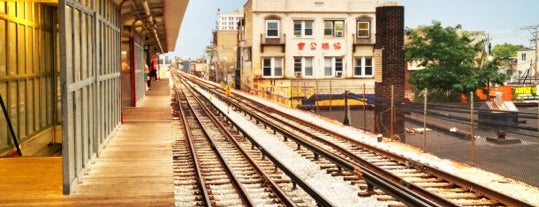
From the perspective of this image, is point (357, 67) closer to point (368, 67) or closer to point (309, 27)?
point (368, 67)

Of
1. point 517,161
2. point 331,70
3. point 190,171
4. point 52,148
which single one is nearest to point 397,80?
point 517,161

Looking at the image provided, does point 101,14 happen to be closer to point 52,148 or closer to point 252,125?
point 52,148

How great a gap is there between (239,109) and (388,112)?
1363 centimetres

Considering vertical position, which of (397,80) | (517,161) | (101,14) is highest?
(101,14)

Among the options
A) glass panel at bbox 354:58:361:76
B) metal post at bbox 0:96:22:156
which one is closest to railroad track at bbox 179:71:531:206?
metal post at bbox 0:96:22:156

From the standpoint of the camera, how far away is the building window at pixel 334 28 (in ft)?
161

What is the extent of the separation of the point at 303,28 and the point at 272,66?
392 cm

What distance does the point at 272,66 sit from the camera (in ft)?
160

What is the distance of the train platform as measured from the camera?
816cm

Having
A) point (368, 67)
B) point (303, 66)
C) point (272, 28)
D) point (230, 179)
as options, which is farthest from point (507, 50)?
point (230, 179)

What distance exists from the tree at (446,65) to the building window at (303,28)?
991 centimetres

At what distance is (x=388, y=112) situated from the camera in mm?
21438

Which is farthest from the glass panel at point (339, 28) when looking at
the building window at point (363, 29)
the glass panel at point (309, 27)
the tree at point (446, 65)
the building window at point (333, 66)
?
the tree at point (446, 65)

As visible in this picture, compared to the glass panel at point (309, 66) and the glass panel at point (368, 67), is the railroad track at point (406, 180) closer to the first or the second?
the glass panel at point (309, 66)
